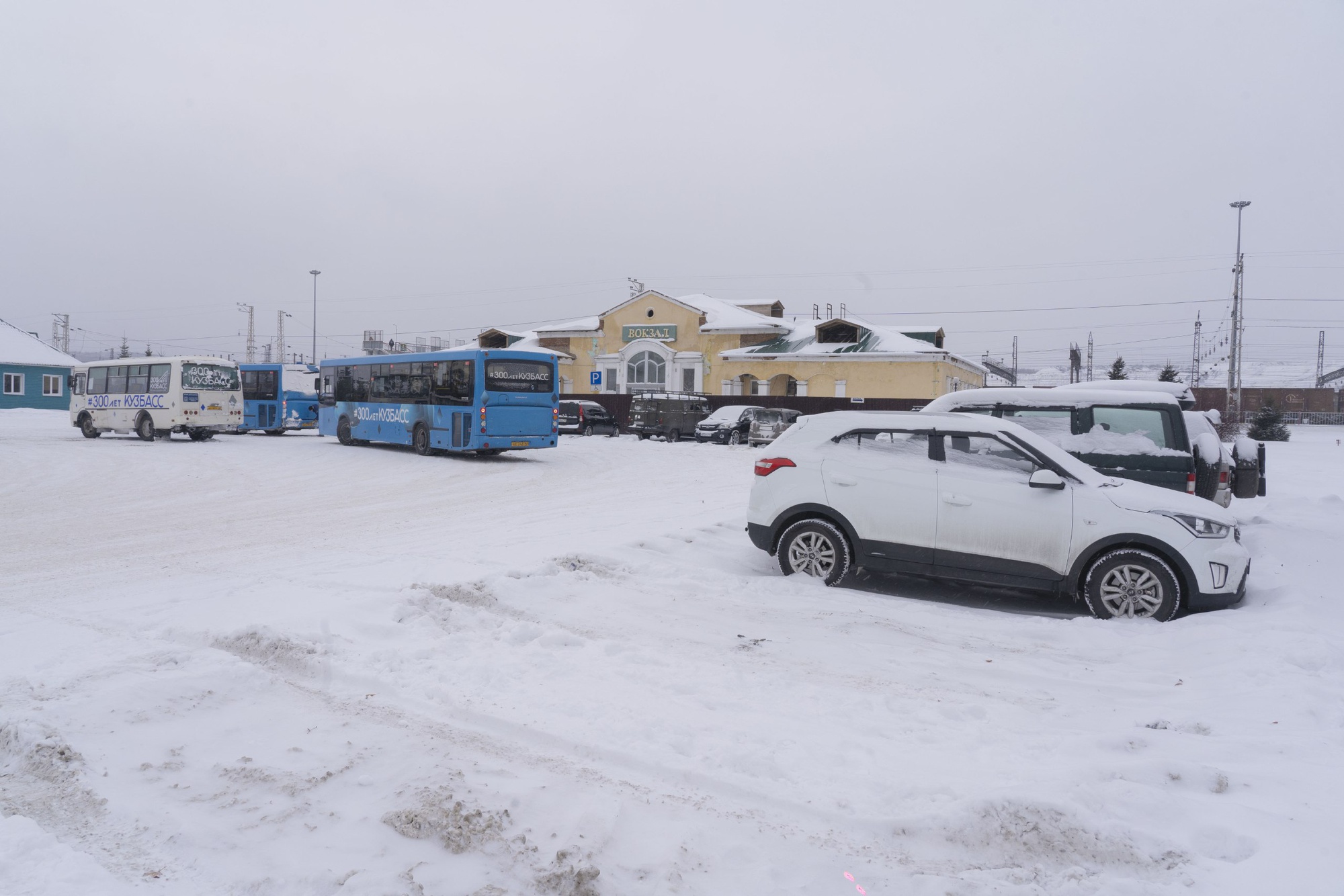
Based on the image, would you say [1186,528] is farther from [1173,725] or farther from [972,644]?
[1173,725]

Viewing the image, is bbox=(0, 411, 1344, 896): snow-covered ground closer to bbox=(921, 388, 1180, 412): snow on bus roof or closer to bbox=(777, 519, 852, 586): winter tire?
bbox=(777, 519, 852, 586): winter tire

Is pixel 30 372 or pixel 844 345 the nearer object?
pixel 844 345

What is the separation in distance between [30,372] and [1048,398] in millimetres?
60167

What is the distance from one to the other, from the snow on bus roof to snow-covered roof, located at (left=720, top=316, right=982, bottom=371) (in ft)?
107

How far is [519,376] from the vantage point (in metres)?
21.2

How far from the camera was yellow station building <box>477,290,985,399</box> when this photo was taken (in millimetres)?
42219

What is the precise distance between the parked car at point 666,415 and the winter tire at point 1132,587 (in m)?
26.4

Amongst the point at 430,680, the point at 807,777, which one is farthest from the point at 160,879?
the point at 807,777

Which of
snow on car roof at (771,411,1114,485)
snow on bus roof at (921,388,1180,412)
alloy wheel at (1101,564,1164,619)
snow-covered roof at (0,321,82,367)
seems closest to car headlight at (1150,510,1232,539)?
alloy wheel at (1101,564,1164,619)

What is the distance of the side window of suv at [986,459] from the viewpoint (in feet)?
22.9

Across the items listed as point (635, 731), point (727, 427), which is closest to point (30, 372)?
point (727, 427)

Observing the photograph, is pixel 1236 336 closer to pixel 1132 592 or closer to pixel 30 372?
pixel 1132 592

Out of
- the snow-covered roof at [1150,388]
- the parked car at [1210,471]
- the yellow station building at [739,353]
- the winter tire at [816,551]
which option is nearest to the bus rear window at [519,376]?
the snow-covered roof at [1150,388]

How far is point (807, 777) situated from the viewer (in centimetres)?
368
